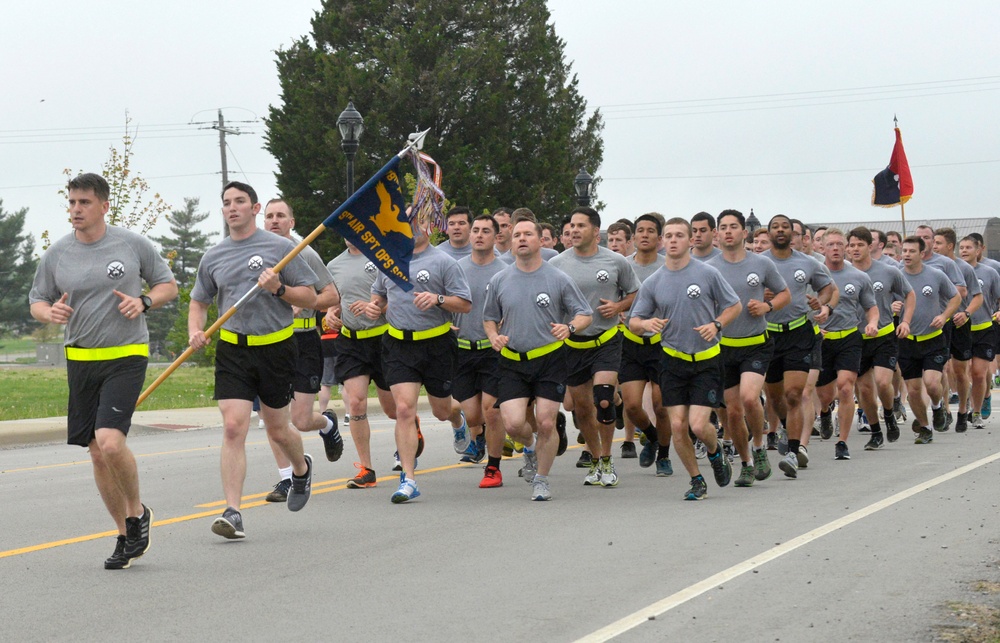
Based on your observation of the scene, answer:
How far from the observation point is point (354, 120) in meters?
22.3

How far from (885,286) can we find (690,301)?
5.16 metres

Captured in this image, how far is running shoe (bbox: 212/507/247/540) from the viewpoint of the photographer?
8.54 metres

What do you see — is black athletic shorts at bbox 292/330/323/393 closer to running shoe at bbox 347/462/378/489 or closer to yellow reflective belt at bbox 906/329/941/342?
running shoe at bbox 347/462/378/489

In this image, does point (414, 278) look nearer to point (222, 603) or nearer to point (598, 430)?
point (598, 430)

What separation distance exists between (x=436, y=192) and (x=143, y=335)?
3.51 m

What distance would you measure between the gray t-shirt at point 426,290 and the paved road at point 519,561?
135 cm

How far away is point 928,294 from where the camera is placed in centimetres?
1616

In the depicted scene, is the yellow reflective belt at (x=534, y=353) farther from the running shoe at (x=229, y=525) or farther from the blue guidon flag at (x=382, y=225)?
the running shoe at (x=229, y=525)

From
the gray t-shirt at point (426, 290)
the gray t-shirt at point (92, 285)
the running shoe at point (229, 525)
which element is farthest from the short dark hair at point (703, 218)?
the gray t-shirt at point (92, 285)

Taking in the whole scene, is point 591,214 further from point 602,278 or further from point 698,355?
point 698,355

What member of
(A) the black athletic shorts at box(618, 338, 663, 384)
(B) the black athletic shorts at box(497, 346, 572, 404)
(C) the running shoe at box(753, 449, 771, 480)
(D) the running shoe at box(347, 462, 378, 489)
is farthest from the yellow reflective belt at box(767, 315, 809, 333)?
(D) the running shoe at box(347, 462, 378, 489)

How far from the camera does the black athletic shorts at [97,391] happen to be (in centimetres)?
775

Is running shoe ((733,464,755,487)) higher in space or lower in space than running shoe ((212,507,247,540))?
lower

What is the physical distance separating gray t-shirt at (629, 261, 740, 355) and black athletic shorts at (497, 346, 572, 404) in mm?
813
